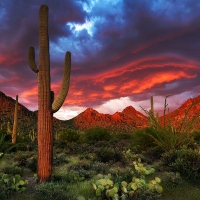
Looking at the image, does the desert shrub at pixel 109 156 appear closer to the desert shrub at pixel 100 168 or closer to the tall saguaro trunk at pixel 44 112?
the desert shrub at pixel 100 168

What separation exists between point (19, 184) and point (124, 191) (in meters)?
2.95

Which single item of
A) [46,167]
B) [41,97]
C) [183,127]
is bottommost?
[46,167]

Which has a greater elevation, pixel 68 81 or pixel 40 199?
pixel 68 81

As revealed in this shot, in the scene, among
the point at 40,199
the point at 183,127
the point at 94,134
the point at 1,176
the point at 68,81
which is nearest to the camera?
the point at 40,199

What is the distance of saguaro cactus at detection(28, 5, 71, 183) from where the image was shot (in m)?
7.36

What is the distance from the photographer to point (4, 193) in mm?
5859

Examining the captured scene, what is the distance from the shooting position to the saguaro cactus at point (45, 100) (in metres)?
7.36

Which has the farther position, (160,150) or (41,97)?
(160,150)

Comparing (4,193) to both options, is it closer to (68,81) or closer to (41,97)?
(41,97)

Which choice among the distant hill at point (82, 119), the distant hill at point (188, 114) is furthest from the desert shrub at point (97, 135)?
the distant hill at point (82, 119)

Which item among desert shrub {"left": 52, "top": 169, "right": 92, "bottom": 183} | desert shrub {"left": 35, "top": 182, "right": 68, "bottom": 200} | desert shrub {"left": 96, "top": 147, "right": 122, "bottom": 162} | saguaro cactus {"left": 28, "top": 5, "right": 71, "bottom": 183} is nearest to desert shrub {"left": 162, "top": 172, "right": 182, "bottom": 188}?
desert shrub {"left": 52, "top": 169, "right": 92, "bottom": 183}

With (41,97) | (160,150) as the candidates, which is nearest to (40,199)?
(41,97)

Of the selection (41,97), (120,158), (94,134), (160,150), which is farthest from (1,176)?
(94,134)

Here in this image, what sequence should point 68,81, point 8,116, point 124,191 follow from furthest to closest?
point 8,116
point 68,81
point 124,191
